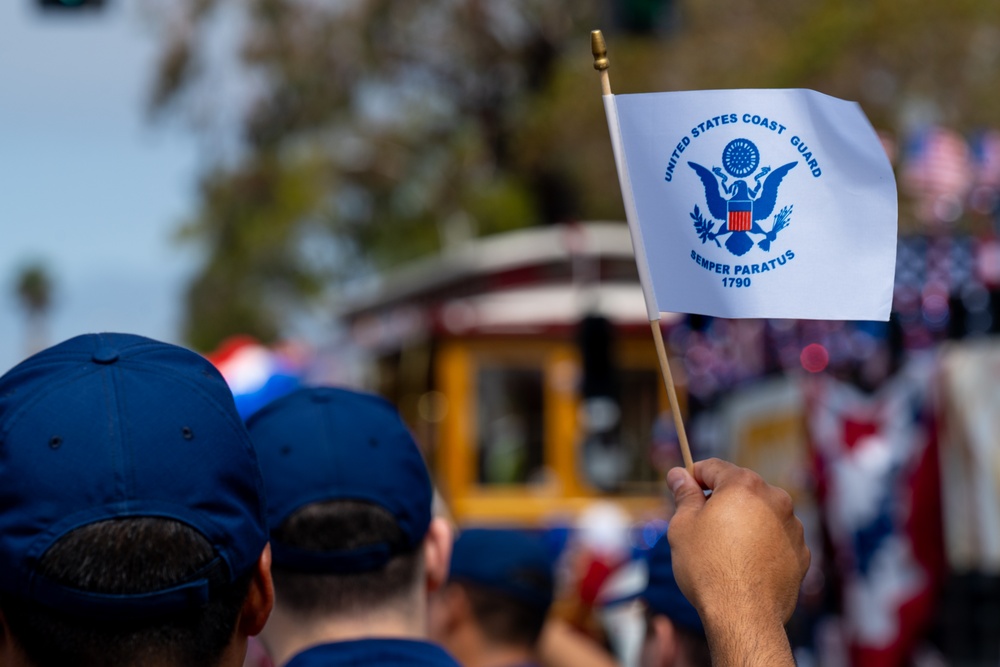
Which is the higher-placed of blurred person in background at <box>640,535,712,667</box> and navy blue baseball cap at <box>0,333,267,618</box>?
navy blue baseball cap at <box>0,333,267,618</box>

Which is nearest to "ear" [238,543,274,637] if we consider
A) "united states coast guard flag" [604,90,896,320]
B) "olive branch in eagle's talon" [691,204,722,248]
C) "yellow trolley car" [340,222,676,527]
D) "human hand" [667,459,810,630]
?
"human hand" [667,459,810,630]

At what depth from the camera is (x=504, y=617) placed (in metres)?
4.06

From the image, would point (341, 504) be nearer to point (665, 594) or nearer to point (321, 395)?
point (321, 395)

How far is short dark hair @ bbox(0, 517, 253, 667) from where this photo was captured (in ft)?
5.10

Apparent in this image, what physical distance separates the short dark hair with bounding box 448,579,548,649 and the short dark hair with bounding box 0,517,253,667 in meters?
2.53

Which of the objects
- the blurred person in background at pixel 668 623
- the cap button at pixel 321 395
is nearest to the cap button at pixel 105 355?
the cap button at pixel 321 395

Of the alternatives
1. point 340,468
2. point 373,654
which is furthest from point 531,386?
point 373,654

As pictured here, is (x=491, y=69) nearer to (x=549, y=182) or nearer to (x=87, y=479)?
(x=549, y=182)

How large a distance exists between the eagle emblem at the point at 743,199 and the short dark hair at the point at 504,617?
215 centimetres

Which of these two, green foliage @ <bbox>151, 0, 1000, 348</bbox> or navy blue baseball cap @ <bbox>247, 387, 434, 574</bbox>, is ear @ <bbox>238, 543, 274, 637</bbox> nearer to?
navy blue baseball cap @ <bbox>247, 387, 434, 574</bbox>

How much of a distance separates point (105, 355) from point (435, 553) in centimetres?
130

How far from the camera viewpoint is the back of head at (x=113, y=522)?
156 cm

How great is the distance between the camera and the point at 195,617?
160cm

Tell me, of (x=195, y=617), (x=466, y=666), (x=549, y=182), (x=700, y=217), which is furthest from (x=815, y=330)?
(x=549, y=182)
